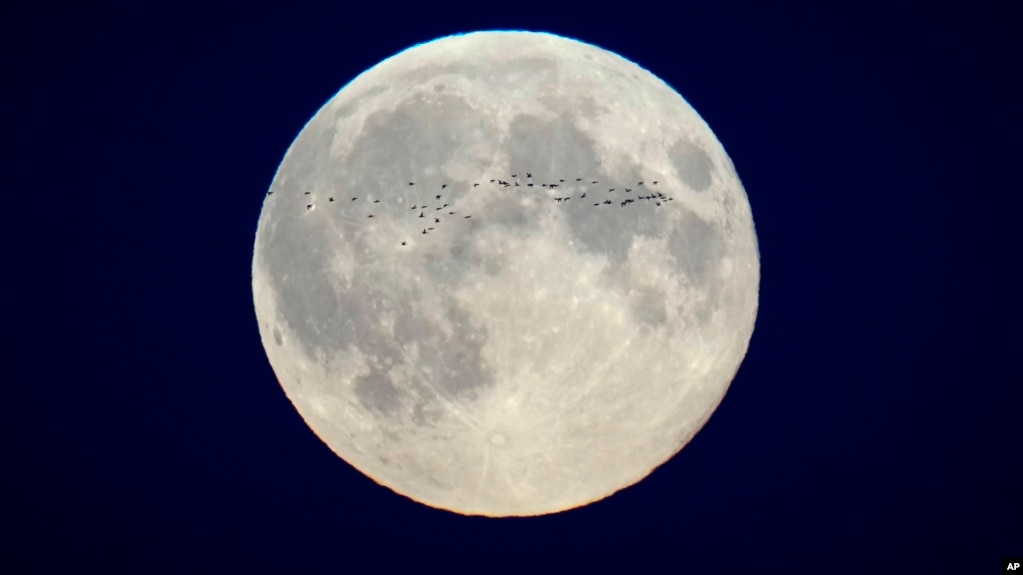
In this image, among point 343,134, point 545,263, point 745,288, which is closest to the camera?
point 545,263

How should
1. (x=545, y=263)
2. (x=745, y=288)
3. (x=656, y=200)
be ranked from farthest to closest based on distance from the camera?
(x=745, y=288)
(x=656, y=200)
(x=545, y=263)

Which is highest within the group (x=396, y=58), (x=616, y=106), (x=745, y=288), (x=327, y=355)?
(x=396, y=58)

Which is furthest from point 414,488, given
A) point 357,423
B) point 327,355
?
point 327,355

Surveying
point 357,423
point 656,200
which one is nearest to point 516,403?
point 357,423

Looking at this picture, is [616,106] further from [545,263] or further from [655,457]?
[655,457]

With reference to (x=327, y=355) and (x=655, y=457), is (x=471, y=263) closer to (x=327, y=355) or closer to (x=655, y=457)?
(x=327, y=355)

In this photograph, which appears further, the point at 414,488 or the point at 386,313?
the point at 414,488

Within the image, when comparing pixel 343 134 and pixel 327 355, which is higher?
pixel 343 134
